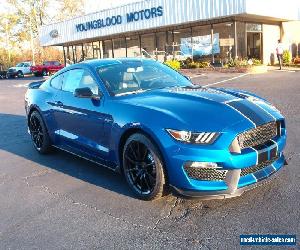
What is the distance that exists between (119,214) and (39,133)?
10.2ft

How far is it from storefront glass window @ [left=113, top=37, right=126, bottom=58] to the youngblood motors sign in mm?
2647

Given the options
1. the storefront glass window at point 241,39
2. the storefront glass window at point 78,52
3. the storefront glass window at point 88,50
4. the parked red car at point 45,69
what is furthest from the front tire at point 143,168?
the storefront glass window at point 78,52

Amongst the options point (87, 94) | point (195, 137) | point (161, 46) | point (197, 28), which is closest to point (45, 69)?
point (161, 46)

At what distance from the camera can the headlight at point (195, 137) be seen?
370 cm

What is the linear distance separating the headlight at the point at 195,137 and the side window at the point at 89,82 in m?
1.57

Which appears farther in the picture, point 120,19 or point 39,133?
point 120,19

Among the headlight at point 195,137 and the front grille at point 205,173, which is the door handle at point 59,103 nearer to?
the headlight at point 195,137

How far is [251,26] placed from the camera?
1006 inches

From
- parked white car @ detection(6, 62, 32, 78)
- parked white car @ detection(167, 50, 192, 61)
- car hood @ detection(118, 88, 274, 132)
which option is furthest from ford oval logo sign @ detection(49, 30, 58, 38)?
car hood @ detection(118, 88, 274, 132)

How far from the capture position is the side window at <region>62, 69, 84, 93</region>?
18.2 feet

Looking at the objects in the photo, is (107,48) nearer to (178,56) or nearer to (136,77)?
(178,56)

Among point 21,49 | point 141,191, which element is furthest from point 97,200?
point 21,49

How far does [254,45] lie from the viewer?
1025 inches

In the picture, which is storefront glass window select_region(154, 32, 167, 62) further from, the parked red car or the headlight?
the headlight
